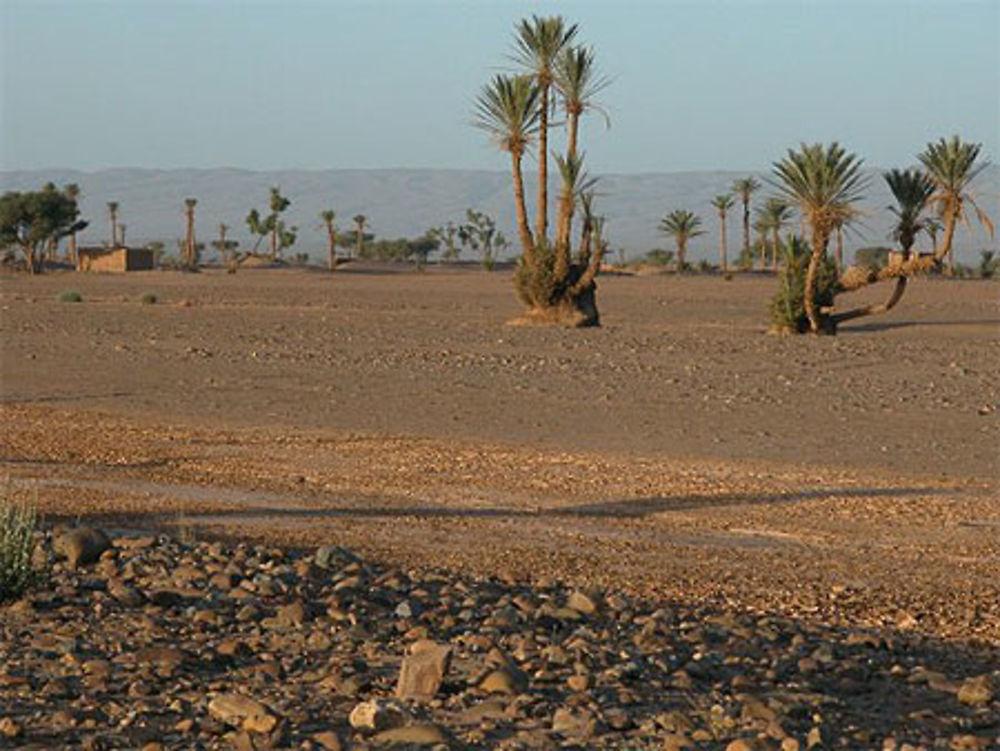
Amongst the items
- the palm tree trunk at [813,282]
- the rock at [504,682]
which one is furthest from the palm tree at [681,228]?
the rock at [504,682]

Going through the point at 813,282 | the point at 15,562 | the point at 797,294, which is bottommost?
the point at 15,562

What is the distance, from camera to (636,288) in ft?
211

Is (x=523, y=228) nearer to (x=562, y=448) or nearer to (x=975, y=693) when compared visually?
(x=562, y=448)

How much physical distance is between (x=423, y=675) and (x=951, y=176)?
30.7m

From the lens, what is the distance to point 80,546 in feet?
34.9

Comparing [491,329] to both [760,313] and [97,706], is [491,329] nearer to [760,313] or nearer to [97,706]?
[760,313]

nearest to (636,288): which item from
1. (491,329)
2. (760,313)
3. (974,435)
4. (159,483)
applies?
(760,313)

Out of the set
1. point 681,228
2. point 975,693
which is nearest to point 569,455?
point 975,693

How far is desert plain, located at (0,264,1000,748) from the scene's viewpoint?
1195 centimetres

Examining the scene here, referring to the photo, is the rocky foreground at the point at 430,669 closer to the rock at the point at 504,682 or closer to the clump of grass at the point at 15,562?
the rock at the point at 504,682

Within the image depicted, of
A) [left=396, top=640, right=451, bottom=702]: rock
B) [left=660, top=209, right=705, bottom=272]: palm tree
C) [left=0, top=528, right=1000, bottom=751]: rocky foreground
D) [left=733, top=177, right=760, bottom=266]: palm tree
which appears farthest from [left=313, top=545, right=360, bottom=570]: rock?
[left=733, top=177, right=760, bottom=266]: palm tree

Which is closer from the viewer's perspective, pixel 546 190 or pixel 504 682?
pixel 504 682

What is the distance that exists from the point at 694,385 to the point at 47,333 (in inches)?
552

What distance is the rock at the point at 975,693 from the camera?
7852 millimetres
